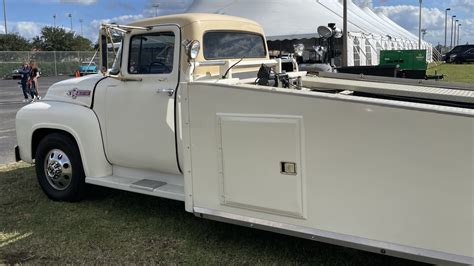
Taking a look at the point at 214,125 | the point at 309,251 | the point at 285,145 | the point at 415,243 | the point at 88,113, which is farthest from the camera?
the point at 88,113

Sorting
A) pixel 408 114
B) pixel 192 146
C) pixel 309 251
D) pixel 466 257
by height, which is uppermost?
pixel 408 114

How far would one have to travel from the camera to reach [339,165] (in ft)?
10.8

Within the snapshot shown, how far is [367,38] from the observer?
27688 mm

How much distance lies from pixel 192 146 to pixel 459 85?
262cm

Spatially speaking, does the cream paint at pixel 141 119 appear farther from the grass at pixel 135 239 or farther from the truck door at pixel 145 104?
the grass at pixel 135 239

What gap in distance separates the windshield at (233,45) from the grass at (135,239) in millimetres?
1674

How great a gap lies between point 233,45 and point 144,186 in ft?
5.66

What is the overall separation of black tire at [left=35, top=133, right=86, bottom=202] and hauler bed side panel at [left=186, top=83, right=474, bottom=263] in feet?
6.08

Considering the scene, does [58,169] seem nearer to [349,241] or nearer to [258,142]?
[258,142]

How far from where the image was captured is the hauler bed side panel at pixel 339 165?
2986mm

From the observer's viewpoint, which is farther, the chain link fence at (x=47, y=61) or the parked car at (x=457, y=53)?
the chain link fence at (x=47, y=61)

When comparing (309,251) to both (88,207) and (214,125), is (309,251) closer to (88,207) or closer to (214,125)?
(214,125)

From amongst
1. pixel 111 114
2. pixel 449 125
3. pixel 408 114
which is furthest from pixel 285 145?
pixel 111 114

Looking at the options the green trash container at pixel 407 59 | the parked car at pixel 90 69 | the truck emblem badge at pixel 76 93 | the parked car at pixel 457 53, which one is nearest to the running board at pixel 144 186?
the truck emblem badge at pixel 76 93
